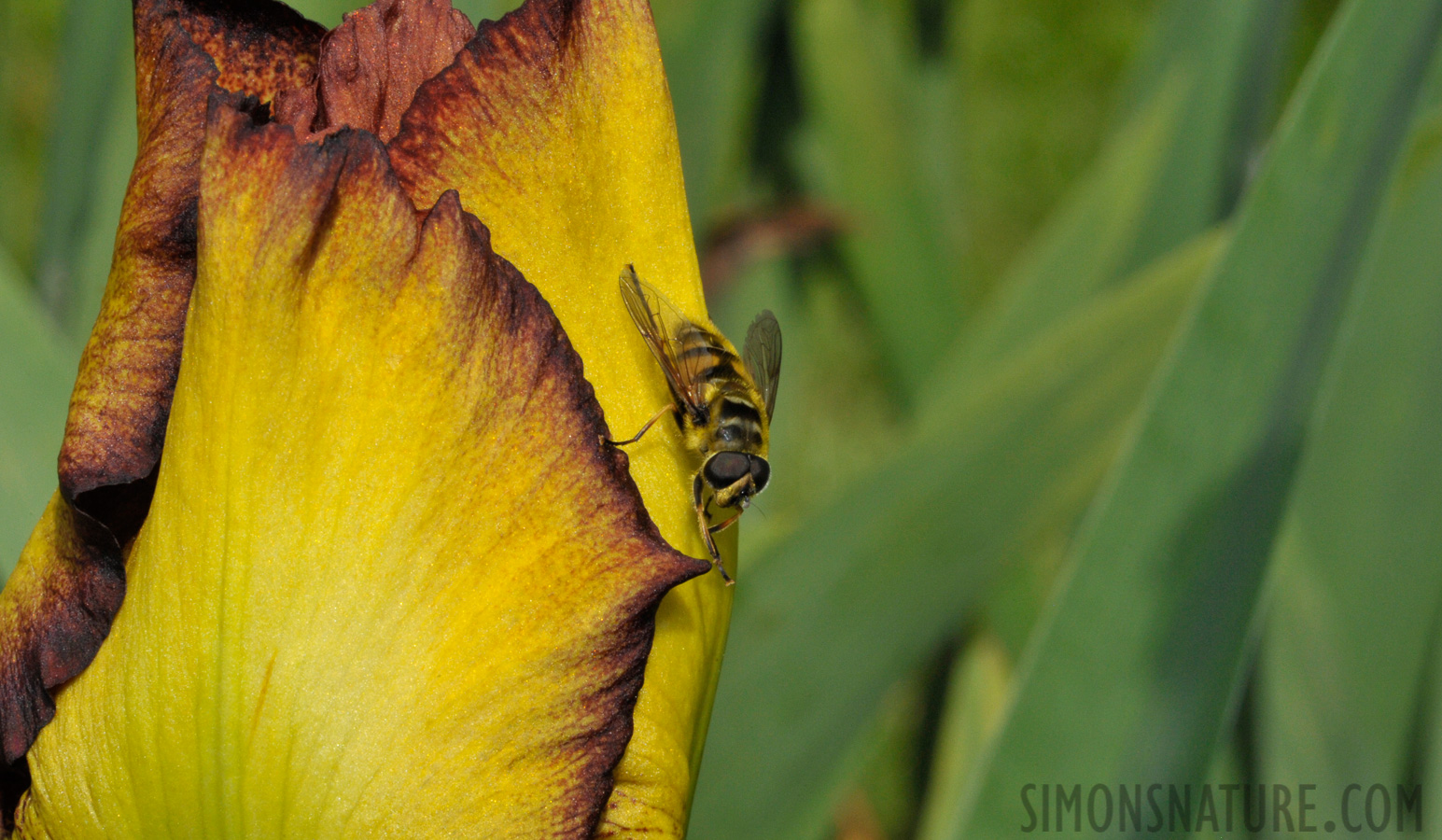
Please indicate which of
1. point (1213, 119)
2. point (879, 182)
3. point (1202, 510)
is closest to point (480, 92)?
point (1202, 510)

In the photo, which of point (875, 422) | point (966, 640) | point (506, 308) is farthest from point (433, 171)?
point (875, 422)

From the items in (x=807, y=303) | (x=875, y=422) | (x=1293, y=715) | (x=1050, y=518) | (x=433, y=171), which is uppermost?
(x=875, y=422)

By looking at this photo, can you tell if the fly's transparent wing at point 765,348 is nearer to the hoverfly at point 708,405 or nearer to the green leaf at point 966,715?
the hoverfly at point 708,405

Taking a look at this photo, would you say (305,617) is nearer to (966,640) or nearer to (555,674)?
(555,674)

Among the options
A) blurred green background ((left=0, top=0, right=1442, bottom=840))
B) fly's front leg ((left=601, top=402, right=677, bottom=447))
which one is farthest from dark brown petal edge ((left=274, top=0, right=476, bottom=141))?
blurred green background ((left=0, top=0, right=1442, bottom=840))

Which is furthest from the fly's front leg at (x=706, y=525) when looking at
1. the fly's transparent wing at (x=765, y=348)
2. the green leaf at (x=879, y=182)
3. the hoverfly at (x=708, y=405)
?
the green leaf at (x=879, y=182)

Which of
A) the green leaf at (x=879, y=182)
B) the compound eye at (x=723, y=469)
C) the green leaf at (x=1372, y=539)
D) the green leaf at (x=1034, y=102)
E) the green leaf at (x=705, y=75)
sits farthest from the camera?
the green leaf at (x=1034, y=102)
